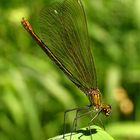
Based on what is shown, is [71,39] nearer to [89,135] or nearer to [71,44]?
[71,44]

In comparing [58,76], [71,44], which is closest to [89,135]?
[71,44]

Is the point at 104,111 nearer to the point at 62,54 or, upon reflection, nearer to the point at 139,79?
the point at 62,54

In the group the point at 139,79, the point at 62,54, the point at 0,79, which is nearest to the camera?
the point at 62,54

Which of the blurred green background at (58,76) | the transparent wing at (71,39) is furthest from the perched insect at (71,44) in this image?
the blurred green background at (58,76)

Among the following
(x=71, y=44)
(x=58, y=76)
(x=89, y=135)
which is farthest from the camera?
(x=58, y=76)

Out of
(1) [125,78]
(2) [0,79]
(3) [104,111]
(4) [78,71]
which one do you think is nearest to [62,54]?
(4) [78,71]

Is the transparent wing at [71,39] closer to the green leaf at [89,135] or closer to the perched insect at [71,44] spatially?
the perched insect at [71,44]
